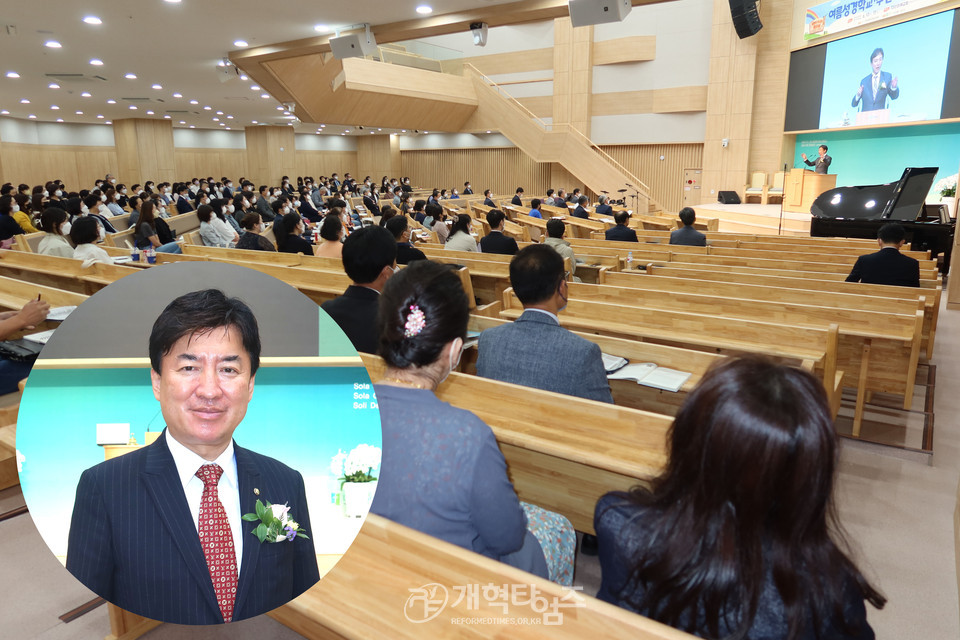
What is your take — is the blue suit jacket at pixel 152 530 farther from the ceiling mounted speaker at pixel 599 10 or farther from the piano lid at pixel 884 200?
the piano lid at pixel 884 200

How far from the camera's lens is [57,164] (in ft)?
60.0

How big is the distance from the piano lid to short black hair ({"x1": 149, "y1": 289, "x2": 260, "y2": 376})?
9.43 metres

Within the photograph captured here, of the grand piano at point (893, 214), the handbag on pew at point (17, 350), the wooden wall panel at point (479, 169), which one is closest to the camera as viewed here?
the handbag on pew at point (17, 350)

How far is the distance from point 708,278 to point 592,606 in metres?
4.31

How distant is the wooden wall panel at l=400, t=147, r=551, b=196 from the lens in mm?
19266

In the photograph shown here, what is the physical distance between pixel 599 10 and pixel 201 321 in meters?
6.50

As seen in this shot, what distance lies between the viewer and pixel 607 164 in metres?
16.4

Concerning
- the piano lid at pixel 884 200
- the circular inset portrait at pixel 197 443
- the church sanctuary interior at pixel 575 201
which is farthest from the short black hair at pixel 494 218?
the circular inset portrait at pixel 197 443

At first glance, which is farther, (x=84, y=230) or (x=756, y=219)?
(x=756, y=219)

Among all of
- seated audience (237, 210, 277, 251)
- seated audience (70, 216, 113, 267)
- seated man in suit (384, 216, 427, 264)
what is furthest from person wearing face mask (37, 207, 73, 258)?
seated man in suit (384, 216, 427, 264)

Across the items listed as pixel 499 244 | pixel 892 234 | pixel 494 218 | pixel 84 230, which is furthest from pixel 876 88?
pixel 84 230

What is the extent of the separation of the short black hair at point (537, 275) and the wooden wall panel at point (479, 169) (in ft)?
55.3

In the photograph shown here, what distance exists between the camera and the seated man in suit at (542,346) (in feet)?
7.08

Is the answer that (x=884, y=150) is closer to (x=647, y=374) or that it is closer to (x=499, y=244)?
(x=499, y=244)
